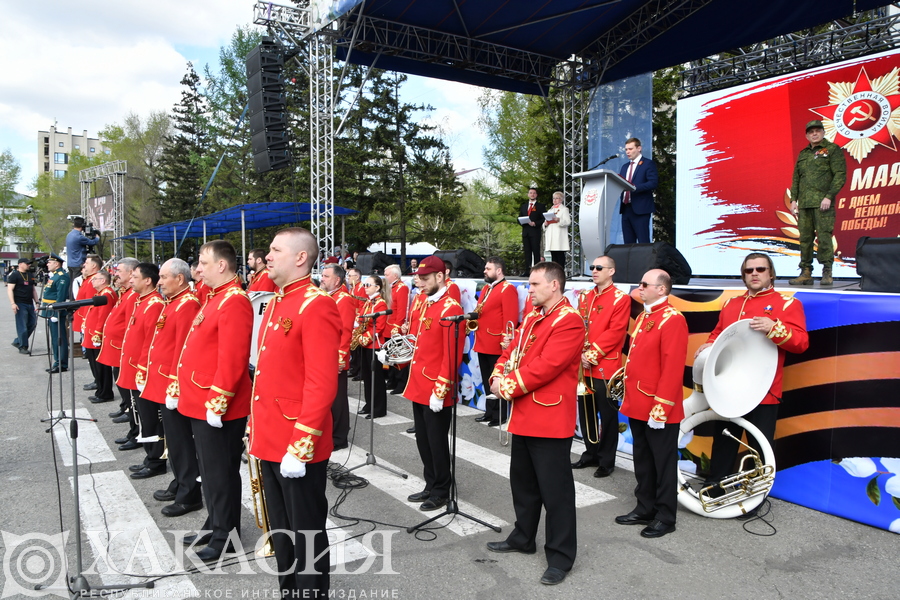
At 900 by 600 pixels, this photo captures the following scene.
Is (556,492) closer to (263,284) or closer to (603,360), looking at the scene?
(603,360)

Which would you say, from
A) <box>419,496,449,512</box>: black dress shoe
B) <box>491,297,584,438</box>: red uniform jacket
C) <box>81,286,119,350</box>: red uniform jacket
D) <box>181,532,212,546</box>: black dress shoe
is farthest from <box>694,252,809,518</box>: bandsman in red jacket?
<box>81,286,119,350</box>: red uniform jacket

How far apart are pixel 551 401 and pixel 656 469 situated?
5.17ft

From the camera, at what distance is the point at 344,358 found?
7.01m

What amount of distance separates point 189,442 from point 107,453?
8.76 ft

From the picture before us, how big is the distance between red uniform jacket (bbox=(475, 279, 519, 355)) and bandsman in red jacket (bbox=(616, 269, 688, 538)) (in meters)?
3.27

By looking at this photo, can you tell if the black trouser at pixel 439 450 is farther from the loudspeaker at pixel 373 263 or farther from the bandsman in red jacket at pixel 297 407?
the loudspeaker at pixel 373 263

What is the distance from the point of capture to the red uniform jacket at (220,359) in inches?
156

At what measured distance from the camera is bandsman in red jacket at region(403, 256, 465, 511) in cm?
536

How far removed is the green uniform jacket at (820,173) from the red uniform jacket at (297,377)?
7.40 metres

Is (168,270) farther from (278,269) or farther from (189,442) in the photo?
(278,269)

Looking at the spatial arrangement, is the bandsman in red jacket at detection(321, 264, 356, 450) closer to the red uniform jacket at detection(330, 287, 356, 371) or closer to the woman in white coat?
the red uniform jacket at detection(330, 287, 356, 371)

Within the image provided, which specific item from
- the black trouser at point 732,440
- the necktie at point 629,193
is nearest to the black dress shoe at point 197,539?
the black trouser at point 732,440

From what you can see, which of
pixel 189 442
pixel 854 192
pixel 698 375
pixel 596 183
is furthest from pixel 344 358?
pixel 854 192

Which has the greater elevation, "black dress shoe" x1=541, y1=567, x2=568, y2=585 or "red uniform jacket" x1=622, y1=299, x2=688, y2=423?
"red uniform jacket" x1=622, y1=299, x2=688, y2=423
